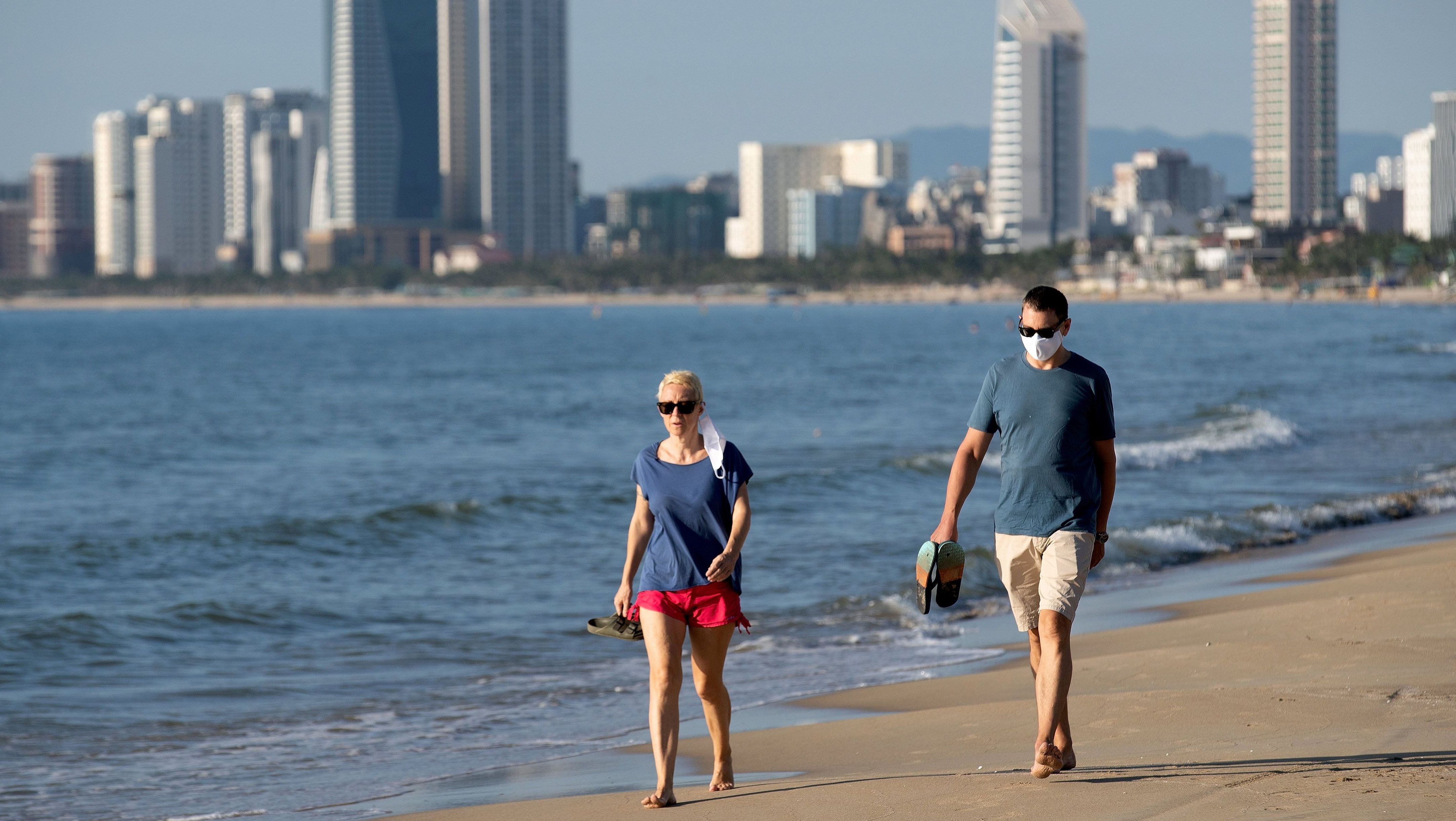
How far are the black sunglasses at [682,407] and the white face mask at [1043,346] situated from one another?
124cm

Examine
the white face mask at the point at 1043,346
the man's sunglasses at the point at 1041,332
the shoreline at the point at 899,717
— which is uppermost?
the man's sunglasses at the point at 1041,332

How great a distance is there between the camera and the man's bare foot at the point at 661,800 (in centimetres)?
617

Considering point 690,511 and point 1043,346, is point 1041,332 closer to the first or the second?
point 1043,346

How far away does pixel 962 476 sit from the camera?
6.10m

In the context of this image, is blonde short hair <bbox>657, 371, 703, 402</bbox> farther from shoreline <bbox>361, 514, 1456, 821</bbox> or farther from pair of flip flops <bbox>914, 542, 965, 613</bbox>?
shoreline <bbox>361, 514, 1456, 821</bbox>

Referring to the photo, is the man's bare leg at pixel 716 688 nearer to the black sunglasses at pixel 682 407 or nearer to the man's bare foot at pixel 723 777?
the man's bare foot at pixel 723 777

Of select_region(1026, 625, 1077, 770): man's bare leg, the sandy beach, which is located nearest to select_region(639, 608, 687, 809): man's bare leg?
the sandy beach

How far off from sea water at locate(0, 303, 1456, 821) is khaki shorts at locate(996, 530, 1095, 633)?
3.22m

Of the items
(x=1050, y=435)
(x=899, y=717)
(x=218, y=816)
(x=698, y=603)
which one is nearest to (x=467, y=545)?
(x=899, y=717)

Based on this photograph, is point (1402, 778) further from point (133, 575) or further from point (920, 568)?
point (133, 575)

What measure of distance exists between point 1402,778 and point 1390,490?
15.5 metres

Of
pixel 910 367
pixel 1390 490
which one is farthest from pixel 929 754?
pixel 910 367

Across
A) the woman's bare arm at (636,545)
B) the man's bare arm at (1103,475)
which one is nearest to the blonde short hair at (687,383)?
the woman's bare arm at (636,545)

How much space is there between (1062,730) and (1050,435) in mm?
1149
